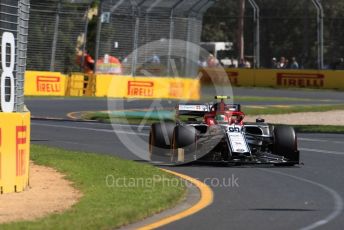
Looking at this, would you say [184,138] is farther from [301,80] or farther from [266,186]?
[301,80]

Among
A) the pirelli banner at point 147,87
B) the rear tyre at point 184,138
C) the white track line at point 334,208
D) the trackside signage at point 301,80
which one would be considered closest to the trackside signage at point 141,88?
the pirelli banner at point 147,87

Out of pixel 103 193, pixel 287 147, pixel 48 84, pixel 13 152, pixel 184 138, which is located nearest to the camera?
pixel 103 193

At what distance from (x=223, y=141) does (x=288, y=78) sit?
30.7 meters

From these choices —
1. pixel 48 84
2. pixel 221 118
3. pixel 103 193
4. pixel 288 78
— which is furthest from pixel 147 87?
pixel 103 193

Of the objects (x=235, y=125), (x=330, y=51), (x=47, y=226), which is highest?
(x=330, y=51)

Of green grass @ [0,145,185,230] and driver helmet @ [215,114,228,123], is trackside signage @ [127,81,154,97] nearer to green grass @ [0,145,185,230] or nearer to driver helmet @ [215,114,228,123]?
green grass @ [0,145,185,230]

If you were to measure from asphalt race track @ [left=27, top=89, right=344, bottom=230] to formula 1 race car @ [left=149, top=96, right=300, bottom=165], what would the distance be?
10.0 inches

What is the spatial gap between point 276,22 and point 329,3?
3.37 meters

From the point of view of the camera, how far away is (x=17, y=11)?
1126 centimetres

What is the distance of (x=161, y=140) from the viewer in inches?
605

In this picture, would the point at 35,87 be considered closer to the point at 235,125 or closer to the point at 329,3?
the point at 329,3

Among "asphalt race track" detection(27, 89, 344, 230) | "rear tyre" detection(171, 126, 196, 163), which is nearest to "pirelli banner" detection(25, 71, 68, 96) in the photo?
"asphalt race track" detection(27, 89, 344, 230)

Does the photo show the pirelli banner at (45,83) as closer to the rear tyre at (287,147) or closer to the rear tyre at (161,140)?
the rear tyre at (161,140)

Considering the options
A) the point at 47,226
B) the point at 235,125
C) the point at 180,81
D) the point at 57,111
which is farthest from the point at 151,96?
the point at 47,226
